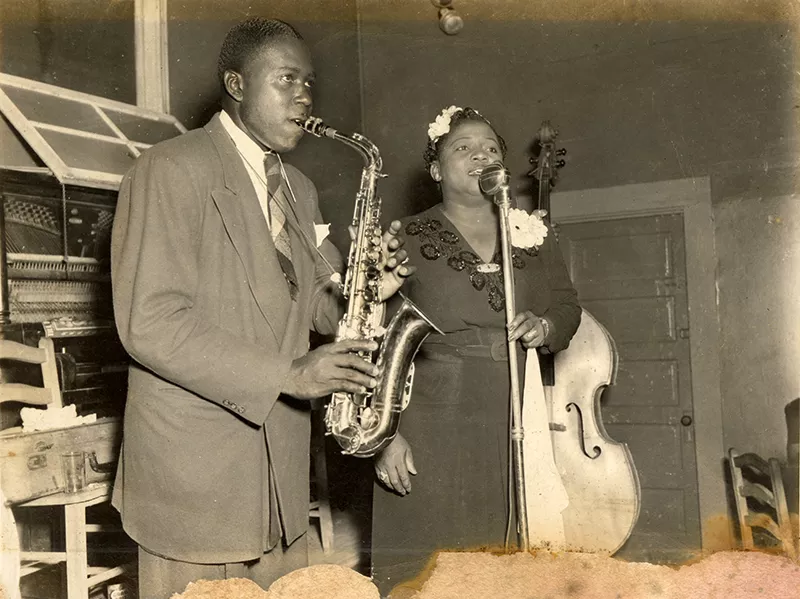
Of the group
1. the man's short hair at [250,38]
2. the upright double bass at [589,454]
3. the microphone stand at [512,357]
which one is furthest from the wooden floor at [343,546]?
the man's short hair at [250,38]

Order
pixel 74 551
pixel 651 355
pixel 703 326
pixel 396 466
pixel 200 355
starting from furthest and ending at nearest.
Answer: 1. pixel 651 355
2. pixel 703 326
3. pixel 74 551
4. pixel 396 466
5. pixel 200 355

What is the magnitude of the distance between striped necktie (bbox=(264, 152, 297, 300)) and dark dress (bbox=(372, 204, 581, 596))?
78 centimetres

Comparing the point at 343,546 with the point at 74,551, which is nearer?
the point at 74,551

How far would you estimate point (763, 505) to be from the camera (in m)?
3.37

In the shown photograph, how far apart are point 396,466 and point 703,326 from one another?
3.14 metres

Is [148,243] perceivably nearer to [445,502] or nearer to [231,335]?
[231,335]

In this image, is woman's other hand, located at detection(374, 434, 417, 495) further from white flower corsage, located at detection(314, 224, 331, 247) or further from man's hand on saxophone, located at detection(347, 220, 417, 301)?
white flower corsage, located at detection(314, 224, 331, 247)

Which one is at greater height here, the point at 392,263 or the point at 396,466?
the point at 392,263

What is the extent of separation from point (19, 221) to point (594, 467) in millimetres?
2827

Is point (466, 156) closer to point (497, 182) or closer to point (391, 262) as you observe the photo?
point (497, 182)

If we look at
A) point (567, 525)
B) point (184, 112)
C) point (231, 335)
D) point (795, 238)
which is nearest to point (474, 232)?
point (231, 335)

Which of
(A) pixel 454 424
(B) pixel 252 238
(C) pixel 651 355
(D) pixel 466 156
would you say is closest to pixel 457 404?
(A) pixel 454 424

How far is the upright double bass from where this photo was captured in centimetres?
325

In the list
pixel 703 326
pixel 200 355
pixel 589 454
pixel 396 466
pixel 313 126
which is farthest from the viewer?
pixel 703 326
